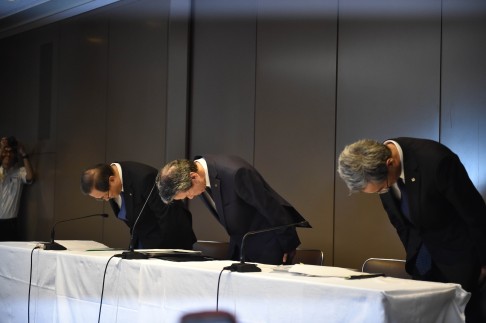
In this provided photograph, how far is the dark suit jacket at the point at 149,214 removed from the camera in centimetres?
406

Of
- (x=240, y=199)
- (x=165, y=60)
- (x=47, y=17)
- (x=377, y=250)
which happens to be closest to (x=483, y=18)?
(x=377, y=250)

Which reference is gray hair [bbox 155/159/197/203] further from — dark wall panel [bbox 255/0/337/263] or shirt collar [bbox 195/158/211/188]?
dark wall panel [bbox 255/0/337/263]

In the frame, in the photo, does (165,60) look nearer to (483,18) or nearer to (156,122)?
(156,122)

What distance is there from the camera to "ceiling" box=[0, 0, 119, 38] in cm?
728

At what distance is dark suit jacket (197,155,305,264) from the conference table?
0.46m

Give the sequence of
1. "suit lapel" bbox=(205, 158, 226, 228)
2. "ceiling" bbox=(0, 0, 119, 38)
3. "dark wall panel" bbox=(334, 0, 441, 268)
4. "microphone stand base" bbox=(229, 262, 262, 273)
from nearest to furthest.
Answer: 1. "microphone stand base" bbox=(229, 262, 262, 273)
2. "suit lapel" bbox=(205, 158, 226, 228)
3. "dark wall panel" bbox=(334, 0, 441, 268)
4. "ceiling" bbox=(0, 0, 119, 38)

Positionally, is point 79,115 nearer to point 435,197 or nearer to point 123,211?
point 123,211

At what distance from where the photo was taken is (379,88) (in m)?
4.58

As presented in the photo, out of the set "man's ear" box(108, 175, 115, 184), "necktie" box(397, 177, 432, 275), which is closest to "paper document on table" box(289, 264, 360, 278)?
"necktie" box(397, 177, 432, 275)

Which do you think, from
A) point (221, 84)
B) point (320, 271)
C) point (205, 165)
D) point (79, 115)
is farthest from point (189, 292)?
point (79, 115)

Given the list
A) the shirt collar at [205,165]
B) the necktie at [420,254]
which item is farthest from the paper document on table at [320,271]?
the shirt collar at [205,165]

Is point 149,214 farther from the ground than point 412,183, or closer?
closer

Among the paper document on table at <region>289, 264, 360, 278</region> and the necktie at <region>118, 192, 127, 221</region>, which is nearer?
the paper document on table at <region>289, 264, 360, 278</region>

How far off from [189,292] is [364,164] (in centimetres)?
84
